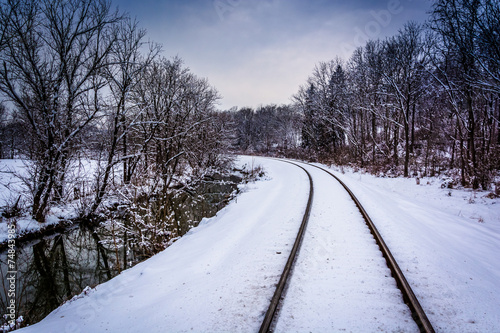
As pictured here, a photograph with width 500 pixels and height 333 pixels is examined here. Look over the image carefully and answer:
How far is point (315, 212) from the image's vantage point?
7.38 m

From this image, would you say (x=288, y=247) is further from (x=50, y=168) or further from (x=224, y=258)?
(x=50, y=168)

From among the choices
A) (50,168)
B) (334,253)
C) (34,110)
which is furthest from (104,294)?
(34,110)

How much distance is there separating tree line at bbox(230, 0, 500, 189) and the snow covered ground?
531cm

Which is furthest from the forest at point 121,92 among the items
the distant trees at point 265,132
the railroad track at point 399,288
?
the distant trees at point 265,132

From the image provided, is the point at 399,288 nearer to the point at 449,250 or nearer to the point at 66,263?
the point at 449,250

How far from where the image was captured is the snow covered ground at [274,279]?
2.99 metres

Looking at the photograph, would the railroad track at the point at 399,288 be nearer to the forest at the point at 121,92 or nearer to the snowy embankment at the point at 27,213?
the forest at the point at 121,92

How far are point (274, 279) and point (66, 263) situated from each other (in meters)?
7.52

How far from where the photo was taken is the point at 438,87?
40.0ft

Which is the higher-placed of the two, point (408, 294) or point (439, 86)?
point (439, 86)

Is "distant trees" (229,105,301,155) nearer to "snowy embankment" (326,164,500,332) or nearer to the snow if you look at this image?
"snowy embankment" (326,164,500,332)

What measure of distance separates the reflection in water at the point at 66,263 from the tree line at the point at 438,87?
13016 millimetres

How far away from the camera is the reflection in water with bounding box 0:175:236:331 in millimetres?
5609

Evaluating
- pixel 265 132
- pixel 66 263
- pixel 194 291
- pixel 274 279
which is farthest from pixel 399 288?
pixel 265 132
